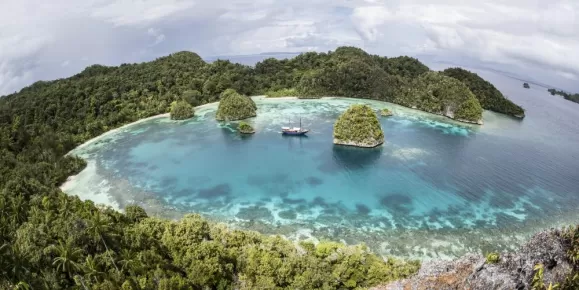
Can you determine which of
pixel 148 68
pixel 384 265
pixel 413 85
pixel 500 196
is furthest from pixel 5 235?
pixel 413 85

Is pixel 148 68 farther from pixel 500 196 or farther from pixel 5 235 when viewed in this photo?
pixel 500 196

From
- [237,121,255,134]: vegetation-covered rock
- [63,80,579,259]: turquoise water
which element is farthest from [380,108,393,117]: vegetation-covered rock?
[237,121,255,134]: vegetation-covered rock

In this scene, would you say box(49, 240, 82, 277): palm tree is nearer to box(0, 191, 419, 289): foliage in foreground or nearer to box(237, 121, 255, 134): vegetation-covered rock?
Answer: box(0, 191, 419, 289): foliage in foreground

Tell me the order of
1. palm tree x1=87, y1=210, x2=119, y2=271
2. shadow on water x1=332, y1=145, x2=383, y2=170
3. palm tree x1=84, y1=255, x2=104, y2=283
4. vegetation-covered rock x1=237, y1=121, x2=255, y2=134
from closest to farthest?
palm tree x1=84, y1=255, x2=104, y2=283 < palm tree x1=87, y1=210, x2=119, y2=271 < shadow on water x1=332, y1=145, x2=383, y2=170 < vegetation-covered rock x1=237, y1=121, x2=255, y2=134

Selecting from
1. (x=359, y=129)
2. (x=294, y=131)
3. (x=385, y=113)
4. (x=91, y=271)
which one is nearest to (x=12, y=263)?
(x=91, y=271)

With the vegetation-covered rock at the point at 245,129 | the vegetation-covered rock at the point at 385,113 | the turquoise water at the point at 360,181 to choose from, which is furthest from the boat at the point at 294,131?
the vegetation-covered rock at the point at 385,113
